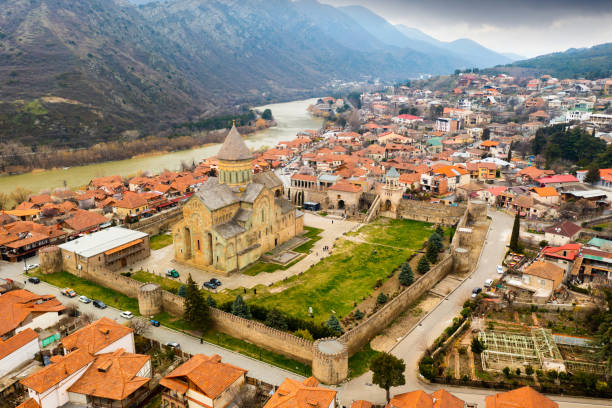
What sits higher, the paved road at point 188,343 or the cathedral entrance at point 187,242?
the cathedral entrance at point 187,242

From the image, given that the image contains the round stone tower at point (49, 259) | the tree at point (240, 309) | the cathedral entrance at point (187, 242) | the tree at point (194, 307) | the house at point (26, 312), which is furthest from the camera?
the cathedral entrance at point (187, 242)

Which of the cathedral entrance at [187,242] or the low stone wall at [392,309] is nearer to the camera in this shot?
the low stone wall at [392,309]

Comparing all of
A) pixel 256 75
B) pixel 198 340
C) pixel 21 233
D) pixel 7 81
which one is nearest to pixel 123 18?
pixel 256 75

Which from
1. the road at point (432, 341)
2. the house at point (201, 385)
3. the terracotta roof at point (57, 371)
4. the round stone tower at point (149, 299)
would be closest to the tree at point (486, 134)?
the road at point (432, 341)

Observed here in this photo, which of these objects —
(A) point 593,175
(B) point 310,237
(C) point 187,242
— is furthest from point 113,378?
(A) point 593,175

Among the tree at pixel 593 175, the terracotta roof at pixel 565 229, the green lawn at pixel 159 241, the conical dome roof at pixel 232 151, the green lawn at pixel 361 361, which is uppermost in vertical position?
the conical dome roof at pixel 232 151

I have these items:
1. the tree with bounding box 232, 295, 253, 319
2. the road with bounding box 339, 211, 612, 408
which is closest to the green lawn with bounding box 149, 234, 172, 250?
the tree with bounding box 232, 295, 253, 319

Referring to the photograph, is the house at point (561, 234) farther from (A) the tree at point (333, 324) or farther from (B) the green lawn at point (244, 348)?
(B) the green lawn at point (244, 348)
